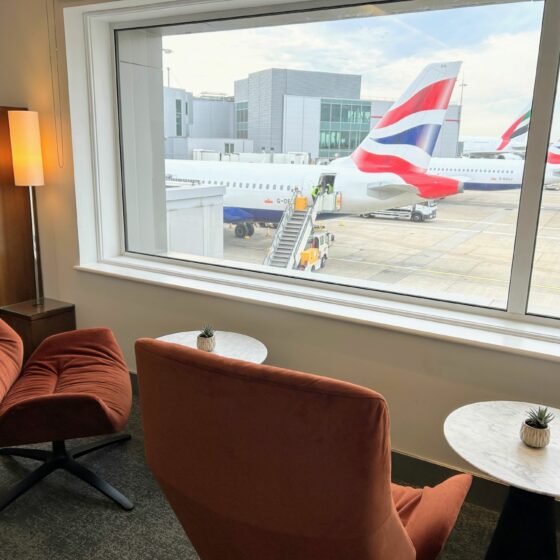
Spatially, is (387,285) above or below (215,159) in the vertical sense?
below

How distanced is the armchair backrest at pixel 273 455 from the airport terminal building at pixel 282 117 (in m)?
1.75

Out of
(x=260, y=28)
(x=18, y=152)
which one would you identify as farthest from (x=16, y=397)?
(x=260, y=28)

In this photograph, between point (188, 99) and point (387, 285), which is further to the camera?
point (188, 99)

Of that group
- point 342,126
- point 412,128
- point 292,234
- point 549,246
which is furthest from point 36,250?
point 549,246

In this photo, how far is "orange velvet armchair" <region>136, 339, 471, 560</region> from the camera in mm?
1073

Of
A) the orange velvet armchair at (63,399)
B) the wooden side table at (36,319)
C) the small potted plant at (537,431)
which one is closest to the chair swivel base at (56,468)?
the orange velvet armchair at (63,399)

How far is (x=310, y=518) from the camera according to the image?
3.79 feet

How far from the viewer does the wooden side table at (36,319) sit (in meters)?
3.19

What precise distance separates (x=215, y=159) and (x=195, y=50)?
65cm

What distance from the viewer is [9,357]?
2.37m

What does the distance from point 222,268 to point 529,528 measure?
2066 mm

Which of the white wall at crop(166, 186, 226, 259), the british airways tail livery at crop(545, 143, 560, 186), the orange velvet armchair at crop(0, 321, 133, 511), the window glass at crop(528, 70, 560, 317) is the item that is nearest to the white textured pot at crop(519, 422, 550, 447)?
the window glass at crop(528, 70, 560, 317)

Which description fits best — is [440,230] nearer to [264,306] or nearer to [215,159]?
[264,306]

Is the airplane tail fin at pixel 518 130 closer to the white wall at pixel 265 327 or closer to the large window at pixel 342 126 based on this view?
the large window at pixel 342 126
